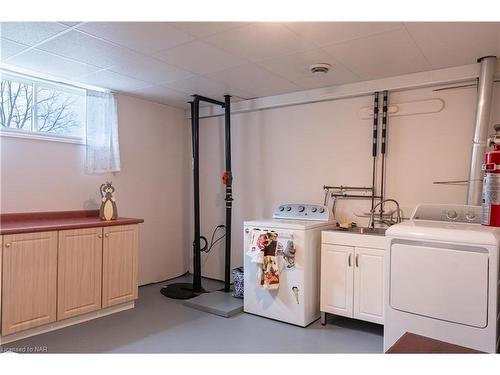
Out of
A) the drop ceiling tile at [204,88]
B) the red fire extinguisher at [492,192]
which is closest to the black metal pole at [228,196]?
the drop ceiling tile at [204,88]

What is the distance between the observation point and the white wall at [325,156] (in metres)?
3.11

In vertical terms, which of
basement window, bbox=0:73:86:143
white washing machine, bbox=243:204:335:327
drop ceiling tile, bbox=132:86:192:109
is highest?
drop ceiling tile, bbox=132:86:192:109

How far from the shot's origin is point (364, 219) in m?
3.52

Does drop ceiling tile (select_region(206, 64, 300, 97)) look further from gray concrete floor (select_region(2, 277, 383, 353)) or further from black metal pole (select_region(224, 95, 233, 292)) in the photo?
gray concrete floor (select_region(2, 277, 383, 353))

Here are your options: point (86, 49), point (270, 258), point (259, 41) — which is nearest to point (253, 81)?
point (259, 41)

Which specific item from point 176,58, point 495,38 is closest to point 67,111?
point 176,58

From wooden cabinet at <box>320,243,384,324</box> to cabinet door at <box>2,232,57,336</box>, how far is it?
2.29 m

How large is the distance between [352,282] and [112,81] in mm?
3025

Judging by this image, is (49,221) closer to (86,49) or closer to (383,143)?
(86,49)

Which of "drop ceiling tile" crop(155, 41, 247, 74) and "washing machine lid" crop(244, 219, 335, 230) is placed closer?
"drop ceiling tile" crop(155, 41, 247, 74)

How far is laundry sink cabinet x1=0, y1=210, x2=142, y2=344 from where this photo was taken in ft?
8.65

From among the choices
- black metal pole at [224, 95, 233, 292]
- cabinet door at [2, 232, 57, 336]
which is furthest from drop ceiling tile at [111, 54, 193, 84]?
cabinet door at [2, 232, 57, 336]

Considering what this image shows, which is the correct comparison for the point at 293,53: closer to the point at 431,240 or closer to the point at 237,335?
the point at 431,240

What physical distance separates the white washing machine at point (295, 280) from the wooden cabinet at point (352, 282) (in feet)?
0.37
